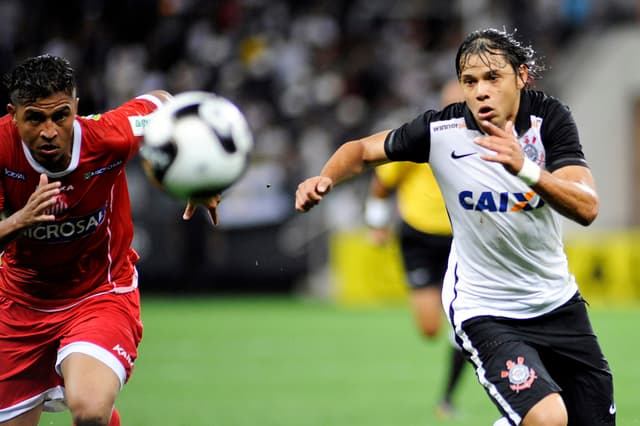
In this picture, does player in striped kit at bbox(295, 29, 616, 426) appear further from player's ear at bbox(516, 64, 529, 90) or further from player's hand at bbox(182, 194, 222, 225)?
player's hand at bbox(182, 194, 222, 225)

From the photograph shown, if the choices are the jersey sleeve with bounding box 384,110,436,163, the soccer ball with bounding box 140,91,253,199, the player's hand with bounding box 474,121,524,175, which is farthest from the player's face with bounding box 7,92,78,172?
the player's hand with bounding box 474,121,524,175

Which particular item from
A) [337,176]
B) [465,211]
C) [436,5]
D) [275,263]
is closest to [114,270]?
[337,176]

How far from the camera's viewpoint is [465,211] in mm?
5551

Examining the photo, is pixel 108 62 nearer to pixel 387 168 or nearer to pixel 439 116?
pixel 387 168

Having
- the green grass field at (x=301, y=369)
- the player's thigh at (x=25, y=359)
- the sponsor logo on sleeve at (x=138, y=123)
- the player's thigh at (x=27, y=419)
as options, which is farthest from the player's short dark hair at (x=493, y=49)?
the green grass field at (x=301, y=369)

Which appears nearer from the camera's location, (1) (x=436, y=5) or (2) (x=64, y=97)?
(2) (x=64, y=97)

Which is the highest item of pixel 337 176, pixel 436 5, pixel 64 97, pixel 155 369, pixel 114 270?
pixel 436 5

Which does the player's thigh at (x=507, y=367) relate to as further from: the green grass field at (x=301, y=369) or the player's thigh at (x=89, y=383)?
the green grass field at (x=301, y=369)

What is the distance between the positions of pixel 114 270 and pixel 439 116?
1.85 metres

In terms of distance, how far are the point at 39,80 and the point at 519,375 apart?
260 cm

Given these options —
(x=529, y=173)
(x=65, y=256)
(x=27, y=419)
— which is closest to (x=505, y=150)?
(x=529, y=173)

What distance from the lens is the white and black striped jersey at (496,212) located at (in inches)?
211

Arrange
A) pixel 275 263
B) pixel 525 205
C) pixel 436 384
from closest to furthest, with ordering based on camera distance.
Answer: pixel 525 205 < pixel 436 384 < pixel 275 263

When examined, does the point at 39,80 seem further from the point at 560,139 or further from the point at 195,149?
the point at 560,139
